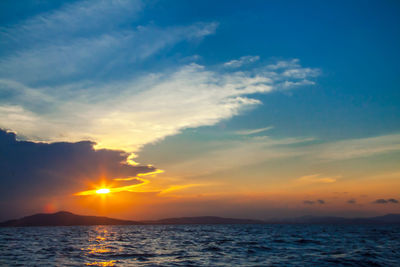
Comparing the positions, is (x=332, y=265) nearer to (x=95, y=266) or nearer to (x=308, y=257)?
(x=308, y=257)

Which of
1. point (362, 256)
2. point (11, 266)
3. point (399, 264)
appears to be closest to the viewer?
point (11, 266)

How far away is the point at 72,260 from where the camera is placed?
31.0m

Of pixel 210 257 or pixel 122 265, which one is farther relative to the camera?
pixel 210 257

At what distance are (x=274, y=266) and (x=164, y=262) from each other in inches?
419

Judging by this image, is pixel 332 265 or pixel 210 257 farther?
pixel 210 257

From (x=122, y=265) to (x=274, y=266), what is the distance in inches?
552

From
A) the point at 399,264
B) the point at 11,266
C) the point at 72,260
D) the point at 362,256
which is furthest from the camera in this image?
the point at 362,256

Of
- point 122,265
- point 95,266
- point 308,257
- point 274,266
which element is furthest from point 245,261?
Result: point 95,266

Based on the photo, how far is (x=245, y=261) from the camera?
29.7 m

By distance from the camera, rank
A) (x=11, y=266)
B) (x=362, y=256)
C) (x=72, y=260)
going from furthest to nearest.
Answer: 1. (x=362, y=256)
2. (x=72, y=260)
3. (x=11, y=266)

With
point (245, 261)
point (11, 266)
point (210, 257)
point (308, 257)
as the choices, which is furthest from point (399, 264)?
point (11, 266)

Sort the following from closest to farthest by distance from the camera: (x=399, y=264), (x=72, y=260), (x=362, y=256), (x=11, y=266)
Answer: (x=11, y=266)
(x=399, y=264)
(x=72, y=260)
(x=362, y=256)

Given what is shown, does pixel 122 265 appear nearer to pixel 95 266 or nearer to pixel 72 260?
pixel 95 266

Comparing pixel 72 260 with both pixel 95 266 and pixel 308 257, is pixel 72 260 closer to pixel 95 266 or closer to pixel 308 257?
pixel 95 266
